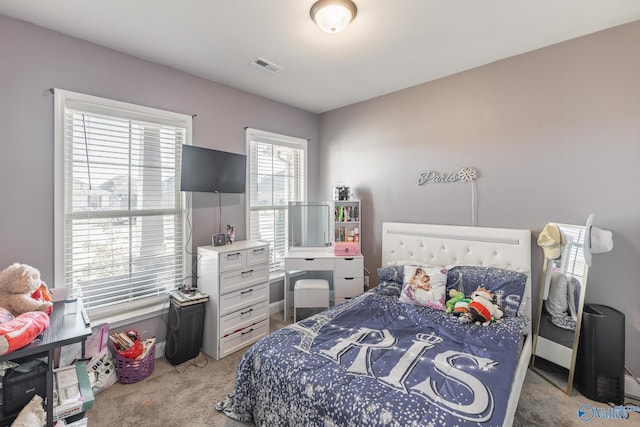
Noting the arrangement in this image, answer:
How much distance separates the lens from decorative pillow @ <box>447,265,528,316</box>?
2.30 meters

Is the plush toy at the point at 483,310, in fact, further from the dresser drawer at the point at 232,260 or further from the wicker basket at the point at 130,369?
the wicker basket at the point at 130,369

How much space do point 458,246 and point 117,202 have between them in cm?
321

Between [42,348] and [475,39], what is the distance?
11.4 feet

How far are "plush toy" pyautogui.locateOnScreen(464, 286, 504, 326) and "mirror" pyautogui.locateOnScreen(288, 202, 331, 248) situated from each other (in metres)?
2.02

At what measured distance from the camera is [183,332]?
254 cm

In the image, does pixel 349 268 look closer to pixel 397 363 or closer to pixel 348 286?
pixel 348 286

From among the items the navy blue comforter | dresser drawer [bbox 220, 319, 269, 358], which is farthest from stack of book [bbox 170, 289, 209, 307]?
the navy blue comforter

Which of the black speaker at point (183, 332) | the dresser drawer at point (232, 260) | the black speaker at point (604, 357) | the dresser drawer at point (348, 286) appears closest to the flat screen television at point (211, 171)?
the dresser drawer at point (232, 260)

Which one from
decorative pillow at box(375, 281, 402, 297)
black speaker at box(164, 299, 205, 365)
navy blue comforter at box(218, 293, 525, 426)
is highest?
decorative pillow at box(375, 281, 402, 297)

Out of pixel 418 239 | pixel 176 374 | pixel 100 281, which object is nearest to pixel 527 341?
pixel 418 239

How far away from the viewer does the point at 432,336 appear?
197 centimetres

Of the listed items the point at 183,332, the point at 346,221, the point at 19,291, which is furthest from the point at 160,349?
the point at 346,221

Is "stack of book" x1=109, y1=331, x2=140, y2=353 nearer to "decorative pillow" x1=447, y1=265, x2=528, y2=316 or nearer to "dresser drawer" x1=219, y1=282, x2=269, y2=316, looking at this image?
"dresser drawer" x1=219, y1=282, x2=269, y2=316

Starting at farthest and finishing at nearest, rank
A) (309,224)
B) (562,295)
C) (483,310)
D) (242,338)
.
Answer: (309,224)
(242,338)
(562,295)
(483,310)
